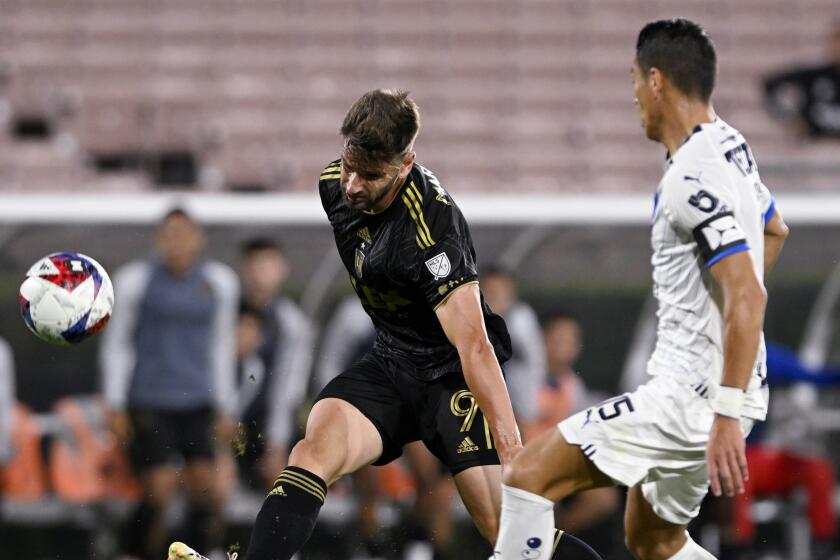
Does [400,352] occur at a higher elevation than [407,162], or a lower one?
lower

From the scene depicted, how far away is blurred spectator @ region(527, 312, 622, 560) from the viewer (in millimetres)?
8805

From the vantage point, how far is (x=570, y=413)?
8930 millimetres

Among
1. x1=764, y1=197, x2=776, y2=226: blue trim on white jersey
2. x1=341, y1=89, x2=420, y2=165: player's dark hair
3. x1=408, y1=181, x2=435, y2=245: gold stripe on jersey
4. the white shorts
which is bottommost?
the white shorts

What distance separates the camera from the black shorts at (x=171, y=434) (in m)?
8.56

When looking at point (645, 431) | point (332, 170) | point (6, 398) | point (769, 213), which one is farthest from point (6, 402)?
point (769, 213)

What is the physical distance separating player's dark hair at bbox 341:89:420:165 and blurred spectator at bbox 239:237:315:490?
433 centimetres

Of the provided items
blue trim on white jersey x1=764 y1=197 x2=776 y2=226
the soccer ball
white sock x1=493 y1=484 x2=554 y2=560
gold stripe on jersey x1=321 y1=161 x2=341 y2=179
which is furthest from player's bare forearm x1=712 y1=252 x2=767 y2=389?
the soccer ball

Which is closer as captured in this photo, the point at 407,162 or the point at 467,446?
the point at 407,162

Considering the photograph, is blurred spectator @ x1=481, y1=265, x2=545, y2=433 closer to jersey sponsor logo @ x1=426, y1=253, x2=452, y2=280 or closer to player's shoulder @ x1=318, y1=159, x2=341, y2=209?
player's shoulder @ x1=318, y1=159, x2=341, y2=209

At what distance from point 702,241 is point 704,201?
130 mm

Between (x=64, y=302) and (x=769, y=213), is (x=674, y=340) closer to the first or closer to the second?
(x=769, y=213)

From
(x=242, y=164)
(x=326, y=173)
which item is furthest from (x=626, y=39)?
(x=326, y=173)

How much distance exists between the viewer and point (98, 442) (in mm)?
8898

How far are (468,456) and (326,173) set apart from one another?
1229 millimetres
